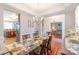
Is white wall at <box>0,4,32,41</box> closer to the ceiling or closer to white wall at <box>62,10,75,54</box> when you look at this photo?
the ceiling

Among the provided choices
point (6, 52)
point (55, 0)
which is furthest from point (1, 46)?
point (55, 0)

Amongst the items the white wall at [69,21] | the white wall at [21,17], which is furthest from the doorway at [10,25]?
the white wall at [69,21]

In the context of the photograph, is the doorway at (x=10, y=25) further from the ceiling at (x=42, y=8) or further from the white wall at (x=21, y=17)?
the ceiling at (x=42, y=8)

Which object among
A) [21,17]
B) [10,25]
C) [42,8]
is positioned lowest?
[10,25]

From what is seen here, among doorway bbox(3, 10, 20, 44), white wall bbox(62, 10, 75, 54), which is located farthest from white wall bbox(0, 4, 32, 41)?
white wall bbox(62, 10, 75, 54)

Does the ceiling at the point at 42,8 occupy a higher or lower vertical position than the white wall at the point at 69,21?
higher

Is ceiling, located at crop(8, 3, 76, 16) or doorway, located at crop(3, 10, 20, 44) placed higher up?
ceiling, located at crop(8, 3, 76, 16)

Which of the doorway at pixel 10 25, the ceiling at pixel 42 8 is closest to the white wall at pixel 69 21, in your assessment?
the ceiling at pixel 42 8

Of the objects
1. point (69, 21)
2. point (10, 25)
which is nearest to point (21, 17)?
point (10, 25)

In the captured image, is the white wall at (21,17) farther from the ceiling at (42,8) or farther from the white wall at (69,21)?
the white wall at (69,21)

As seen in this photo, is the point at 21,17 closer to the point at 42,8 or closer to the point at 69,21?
the point at 42,8

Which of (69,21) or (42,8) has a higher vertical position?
(42,8)

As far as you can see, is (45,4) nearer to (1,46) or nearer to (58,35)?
(58,35)

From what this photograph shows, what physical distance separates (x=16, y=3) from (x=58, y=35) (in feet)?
2.59
